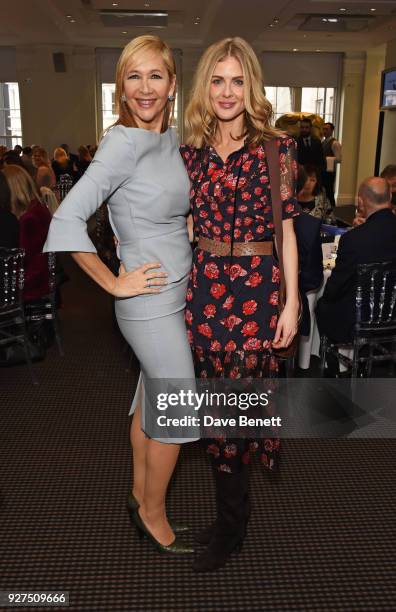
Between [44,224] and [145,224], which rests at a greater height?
[145,224]

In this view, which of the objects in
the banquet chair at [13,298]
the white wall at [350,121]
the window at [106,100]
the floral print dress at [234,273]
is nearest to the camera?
the floral print dress at [234,273]

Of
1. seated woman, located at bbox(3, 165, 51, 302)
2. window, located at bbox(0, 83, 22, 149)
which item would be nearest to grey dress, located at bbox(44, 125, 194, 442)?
seated woman, located at bbox(3, 165, 51, 302)

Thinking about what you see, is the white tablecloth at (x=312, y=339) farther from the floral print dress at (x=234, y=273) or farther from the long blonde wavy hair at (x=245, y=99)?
the long blonde wavy hair at (x=245, y=99)

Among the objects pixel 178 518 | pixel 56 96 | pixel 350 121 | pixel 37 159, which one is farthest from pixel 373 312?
pixel 56 96

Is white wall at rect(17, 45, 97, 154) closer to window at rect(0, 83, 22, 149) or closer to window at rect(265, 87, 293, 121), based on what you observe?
window at rect(0, 83, 22, 149)

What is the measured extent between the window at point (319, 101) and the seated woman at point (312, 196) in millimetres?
10105

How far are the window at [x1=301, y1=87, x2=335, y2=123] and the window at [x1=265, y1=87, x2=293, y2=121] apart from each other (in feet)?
1.01

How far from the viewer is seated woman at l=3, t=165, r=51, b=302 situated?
382cm

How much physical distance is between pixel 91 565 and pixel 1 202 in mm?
2549

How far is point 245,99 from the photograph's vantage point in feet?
5.24

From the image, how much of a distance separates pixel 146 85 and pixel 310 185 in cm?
335

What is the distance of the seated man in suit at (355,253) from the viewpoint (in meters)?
3.04

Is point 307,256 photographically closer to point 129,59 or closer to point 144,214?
point 144,214

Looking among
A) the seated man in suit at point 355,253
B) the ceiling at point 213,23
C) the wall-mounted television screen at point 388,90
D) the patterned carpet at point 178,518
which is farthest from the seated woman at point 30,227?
the wall-mounted television screen at point 388,90
